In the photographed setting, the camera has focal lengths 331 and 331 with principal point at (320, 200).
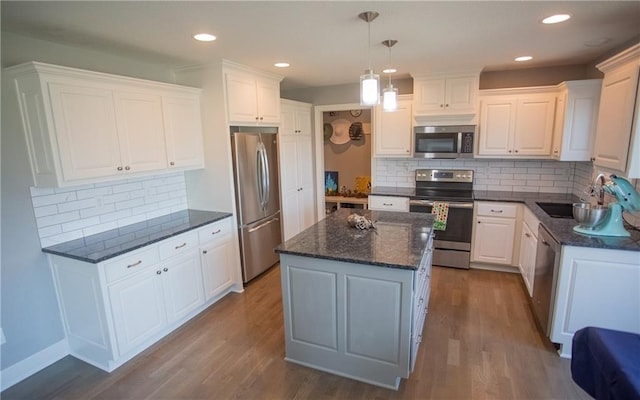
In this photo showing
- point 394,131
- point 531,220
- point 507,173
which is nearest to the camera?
point 531,220

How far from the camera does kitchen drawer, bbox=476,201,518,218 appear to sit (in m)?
3.77

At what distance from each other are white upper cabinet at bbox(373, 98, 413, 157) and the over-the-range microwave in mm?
134

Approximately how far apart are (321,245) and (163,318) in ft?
5.06

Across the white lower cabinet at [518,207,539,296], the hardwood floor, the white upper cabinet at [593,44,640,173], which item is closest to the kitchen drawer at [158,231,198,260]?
the hardwood floor

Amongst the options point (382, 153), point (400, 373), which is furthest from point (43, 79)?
point (382, 153)

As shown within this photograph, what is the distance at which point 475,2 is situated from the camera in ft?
6.26

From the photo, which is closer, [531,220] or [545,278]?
[545,278]

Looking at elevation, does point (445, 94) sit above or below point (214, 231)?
above

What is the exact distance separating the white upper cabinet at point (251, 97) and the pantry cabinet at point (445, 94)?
1.73 meters

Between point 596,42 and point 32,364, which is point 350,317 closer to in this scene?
point 32,364

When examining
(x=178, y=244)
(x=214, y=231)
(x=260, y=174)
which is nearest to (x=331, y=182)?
(x=260, y=174)

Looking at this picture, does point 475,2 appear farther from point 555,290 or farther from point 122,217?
point 122,217

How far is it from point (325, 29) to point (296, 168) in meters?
2.47

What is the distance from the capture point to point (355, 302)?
215cm
